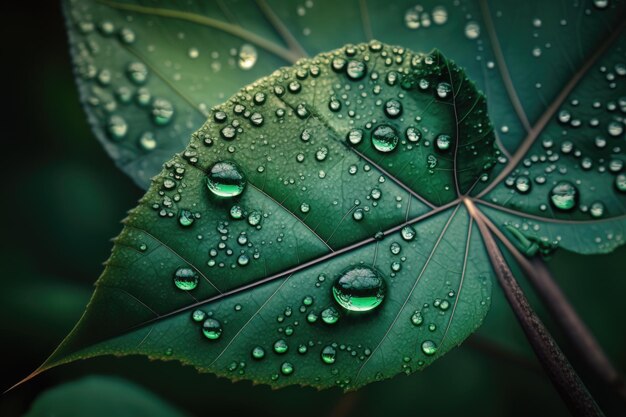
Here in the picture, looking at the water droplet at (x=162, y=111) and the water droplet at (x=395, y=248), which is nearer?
the water droplet at (x=395, y=248)

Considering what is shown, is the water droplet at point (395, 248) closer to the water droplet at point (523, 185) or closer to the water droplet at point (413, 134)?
the water droplet at point (413, 134)

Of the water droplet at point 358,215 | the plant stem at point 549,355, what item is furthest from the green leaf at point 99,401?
the plant stem at point 549,355

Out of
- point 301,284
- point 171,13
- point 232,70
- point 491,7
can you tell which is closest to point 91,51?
point 171,13

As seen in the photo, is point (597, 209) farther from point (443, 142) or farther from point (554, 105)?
point (443, 142)

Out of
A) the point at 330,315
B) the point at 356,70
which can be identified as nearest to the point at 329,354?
the point at 330,315

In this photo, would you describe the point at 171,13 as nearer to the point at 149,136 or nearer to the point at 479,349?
the point at 149,136
